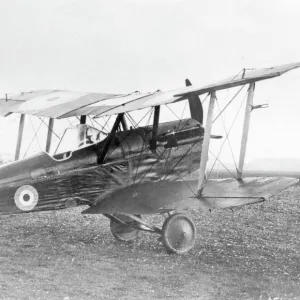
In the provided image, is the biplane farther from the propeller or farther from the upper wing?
the propeller

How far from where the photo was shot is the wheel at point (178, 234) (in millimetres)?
7367

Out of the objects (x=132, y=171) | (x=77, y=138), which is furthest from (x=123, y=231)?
(x=77, y=138)

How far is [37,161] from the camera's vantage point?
23.5ft

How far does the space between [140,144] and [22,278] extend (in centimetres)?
336

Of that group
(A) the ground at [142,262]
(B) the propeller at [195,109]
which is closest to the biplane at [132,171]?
(A) the ground at [142,262]

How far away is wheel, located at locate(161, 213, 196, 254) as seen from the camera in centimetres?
737

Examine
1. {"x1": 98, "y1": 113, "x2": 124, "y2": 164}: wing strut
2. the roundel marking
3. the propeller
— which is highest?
the propeller

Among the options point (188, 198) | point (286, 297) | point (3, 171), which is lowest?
point (286, 297)

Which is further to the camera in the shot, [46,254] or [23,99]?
[23,99]

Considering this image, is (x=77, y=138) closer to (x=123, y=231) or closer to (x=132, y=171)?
(x=132, y=171)

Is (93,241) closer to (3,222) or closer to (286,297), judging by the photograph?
(3,222)

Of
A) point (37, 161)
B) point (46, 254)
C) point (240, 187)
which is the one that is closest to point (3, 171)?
point (37, 161)

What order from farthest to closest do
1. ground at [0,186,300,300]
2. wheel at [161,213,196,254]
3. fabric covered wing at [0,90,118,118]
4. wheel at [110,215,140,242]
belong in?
wheel at [110,215,140,242] → fabric covered wing at [0,90,118,118] → wheel at [161,213,196,254] → ground at [0,186,300,300]

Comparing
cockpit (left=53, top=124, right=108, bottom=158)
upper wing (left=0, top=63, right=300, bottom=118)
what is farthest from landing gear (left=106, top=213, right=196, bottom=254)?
upper wing (left=0, top=63, right=300, bottom=118)
